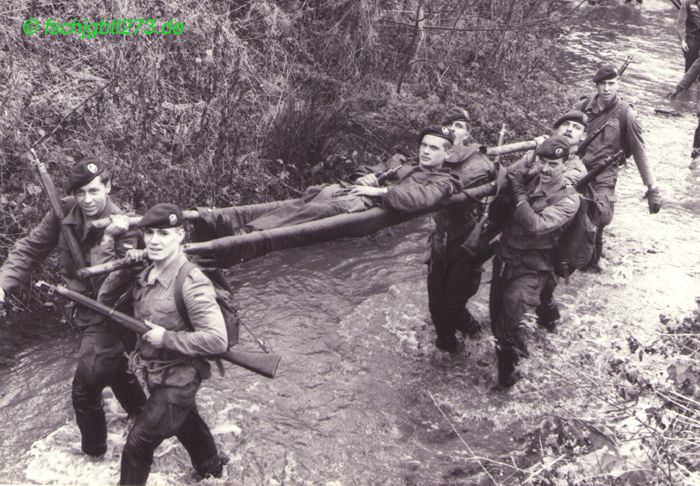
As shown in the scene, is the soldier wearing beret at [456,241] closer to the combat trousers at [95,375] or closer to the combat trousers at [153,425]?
the combat trousers at [153,425]

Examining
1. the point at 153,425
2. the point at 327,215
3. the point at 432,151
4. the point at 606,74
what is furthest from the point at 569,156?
the point at 153,425

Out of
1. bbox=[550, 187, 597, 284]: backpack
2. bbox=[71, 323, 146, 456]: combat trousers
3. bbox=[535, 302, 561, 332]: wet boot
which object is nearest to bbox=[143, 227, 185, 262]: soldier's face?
bbox=[71, 323, 146, 456]: combat trousers

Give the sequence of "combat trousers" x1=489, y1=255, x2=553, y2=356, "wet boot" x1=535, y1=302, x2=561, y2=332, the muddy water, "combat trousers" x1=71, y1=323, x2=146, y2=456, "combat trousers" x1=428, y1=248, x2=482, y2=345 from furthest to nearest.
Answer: "wet boot" x1=535, y1=302, x2=561, y2=332
"combat trousers" x1=428, y1=248, x2=482, y2=345
"combat trousers" x1=489, y1=255, x2=553, y2=356
the muddy water
"combat trousers" x1=71, y1=323, x2=146, y2=456

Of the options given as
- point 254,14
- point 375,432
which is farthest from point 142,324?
point 254,14

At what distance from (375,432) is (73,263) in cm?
272

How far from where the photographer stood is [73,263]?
4355mm

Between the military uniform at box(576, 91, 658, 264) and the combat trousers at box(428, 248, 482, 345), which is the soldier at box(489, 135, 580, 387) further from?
the military uniform at box(576, 91, 658, 264)

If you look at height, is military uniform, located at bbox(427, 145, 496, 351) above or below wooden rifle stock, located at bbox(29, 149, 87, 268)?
below

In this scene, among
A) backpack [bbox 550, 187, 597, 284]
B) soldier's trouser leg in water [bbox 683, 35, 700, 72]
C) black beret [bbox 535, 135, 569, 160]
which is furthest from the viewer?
soldier's trouser leg in water [bbox 683, 35, 700, 72]

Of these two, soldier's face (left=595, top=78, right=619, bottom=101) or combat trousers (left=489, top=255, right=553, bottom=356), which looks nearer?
combat trousers (left=489, top=255, right=553, bottom=356)

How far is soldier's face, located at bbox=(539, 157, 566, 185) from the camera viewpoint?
16.9ft

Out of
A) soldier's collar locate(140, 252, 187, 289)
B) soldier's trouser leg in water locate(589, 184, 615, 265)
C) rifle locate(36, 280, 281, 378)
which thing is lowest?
soldier's trouser leg in water locate(589, 184, 615, 265)

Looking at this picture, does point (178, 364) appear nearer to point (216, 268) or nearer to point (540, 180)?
point (216, 268)

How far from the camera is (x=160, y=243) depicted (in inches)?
148
